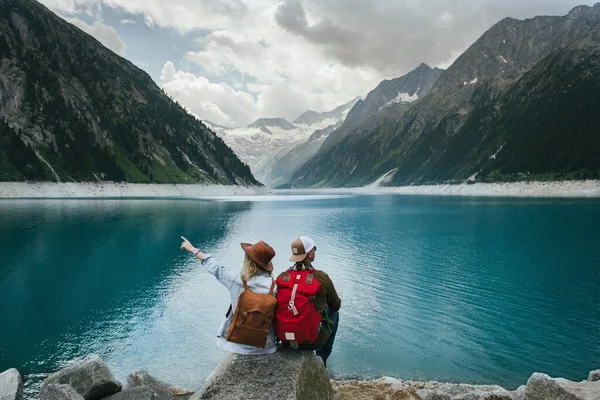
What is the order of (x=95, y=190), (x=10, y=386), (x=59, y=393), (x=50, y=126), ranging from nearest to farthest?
1. (x=59, y=393)
2. (x=10, y=386)
3. (x=95, y=190)
4. (x=50, y=126)

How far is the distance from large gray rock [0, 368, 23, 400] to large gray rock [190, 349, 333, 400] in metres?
5.47

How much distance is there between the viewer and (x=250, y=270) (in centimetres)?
706

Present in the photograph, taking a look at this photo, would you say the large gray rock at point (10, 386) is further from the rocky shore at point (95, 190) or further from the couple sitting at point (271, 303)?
the rocky shore at point (95, 190)

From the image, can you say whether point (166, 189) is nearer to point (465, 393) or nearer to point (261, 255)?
point (465, 393)

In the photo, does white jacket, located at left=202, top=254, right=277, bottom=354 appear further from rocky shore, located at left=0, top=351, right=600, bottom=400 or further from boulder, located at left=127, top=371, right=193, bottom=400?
boulder, located at left=127, top=371, right=193, bottom=400

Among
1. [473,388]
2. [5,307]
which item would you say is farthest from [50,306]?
[473,388]

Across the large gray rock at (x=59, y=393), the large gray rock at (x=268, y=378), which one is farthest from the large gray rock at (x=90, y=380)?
the large gray rock at (x=268, y=378)

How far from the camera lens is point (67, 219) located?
66312 millimetres

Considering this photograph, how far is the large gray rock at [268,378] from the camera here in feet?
22.1

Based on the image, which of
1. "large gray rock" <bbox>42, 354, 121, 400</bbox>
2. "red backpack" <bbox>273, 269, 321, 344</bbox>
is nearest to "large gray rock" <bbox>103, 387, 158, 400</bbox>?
"large gray rock" <bbox>42, 354, 121, 400</bbox>

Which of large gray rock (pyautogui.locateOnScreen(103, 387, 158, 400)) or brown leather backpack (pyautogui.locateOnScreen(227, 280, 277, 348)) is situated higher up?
brown leather backpack (pyautogui.locateOnScreen(227, 280, 277, 348))

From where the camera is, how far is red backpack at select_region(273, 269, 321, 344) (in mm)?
6879

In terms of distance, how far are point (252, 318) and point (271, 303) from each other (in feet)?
1.28

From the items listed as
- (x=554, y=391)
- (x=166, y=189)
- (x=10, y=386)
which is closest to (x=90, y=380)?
(x=10, y=386)
